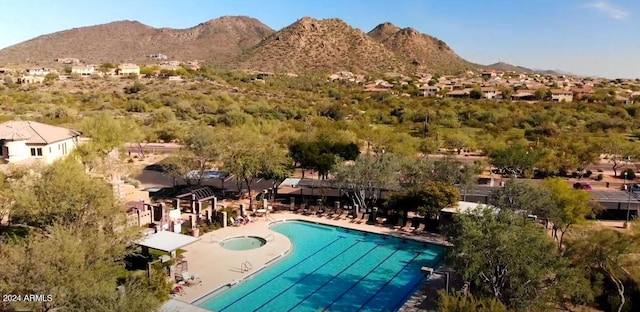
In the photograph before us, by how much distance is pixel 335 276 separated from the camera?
19.5 m

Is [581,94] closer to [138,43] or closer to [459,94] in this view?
[459,94]

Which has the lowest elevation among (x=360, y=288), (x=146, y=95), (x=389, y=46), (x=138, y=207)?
(x=360, y=288)

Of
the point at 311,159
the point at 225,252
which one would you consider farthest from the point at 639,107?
the point at 225,252

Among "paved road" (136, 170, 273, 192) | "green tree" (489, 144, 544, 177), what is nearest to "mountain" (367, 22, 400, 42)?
"green tree" (489, 144, 544, 177)

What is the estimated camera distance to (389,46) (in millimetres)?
150875

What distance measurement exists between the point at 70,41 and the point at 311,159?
16388 cm

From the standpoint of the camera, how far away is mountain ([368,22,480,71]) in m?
148

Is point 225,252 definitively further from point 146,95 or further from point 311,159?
point 146,95

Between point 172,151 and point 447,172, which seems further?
point 172,151

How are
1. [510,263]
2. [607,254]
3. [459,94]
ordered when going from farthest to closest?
[459,94] < [607,254] < [510,263]

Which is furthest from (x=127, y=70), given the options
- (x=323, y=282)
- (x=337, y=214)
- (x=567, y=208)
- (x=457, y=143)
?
(x=567, y=208)

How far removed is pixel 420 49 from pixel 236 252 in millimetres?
145544

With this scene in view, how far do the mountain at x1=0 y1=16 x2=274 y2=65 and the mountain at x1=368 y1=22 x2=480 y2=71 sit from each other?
49952 mm

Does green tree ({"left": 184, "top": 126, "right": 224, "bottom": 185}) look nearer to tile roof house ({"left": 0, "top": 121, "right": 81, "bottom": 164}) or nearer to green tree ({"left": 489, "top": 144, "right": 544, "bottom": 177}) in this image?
tile roof house ({"left": 0, "top": 121, "right": 81, "bottom": 164})
